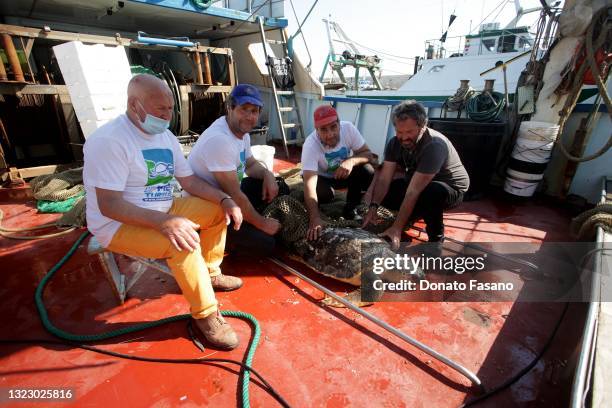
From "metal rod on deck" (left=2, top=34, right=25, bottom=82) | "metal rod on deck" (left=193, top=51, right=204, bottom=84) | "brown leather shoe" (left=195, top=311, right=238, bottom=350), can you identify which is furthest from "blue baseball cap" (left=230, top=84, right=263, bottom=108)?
"metal rod on deck" (left=193, top=51, right=204, bottom=84)

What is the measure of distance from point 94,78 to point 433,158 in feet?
14.6

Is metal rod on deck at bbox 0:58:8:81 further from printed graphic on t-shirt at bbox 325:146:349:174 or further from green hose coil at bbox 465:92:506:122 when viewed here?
green hose coil at bbox 465:92:506:122

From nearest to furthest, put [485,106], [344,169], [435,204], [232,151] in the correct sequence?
1. [232,151]
2. [435,204]
3. [344,169]
4. [485,106]

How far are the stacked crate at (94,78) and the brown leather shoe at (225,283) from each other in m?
3.35

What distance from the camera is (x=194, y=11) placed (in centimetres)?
598

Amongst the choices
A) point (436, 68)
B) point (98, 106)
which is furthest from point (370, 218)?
point (436, 68)

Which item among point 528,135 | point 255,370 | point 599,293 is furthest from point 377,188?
point 528,135

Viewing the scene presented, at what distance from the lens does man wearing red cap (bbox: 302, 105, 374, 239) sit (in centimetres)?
293

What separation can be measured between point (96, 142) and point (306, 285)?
5.86 feet

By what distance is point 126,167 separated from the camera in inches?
72.1

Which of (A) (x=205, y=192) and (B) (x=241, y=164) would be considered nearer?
(A) (x=205, y=192)

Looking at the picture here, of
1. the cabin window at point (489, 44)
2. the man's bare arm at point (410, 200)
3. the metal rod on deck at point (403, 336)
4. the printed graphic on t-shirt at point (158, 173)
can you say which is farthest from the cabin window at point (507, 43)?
the printed graphic on t-shirt at point (158, 173)

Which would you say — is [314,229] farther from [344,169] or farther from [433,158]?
[433,158]

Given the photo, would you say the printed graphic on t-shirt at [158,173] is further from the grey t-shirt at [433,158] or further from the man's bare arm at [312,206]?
the grey t-shirt at [433,158]
